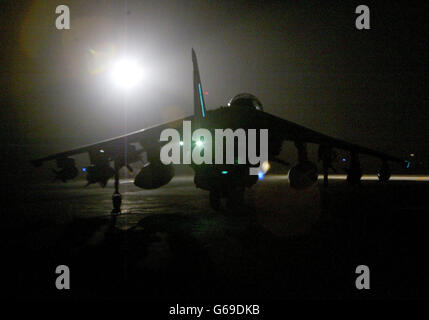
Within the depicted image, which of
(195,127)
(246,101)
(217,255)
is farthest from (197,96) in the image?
(217,255)

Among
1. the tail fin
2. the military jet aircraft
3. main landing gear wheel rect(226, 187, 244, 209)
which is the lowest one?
main landing gear wheel rect(226, 187, 244, 209)

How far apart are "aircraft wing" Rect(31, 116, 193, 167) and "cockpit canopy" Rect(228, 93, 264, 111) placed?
2.77 meters

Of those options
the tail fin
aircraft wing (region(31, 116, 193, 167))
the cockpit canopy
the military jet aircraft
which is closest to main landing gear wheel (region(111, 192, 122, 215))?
the military jet aircraft

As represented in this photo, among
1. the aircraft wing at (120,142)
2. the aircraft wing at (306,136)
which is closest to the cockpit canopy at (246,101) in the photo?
the aircraft wing at (306,136)

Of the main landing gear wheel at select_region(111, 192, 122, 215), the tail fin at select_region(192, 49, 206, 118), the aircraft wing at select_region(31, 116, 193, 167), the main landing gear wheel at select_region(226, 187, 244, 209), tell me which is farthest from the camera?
the main landing gear wheel at select_region(226, 187, 244, 209)

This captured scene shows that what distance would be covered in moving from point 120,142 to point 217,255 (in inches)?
352

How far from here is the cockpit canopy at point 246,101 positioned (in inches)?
635

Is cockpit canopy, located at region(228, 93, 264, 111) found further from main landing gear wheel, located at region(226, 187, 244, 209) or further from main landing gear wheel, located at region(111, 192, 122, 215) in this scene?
main landing gear wheel, located at region(111, 192, 122, 215)

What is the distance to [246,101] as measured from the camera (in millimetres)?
16172

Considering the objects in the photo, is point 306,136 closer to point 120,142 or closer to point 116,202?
point 120,142

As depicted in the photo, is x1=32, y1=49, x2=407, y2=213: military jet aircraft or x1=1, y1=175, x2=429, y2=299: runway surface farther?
x1=32, y1=49, x2=407, y2=213: military jet aircraft

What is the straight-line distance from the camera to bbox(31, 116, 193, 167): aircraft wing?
14.1m
